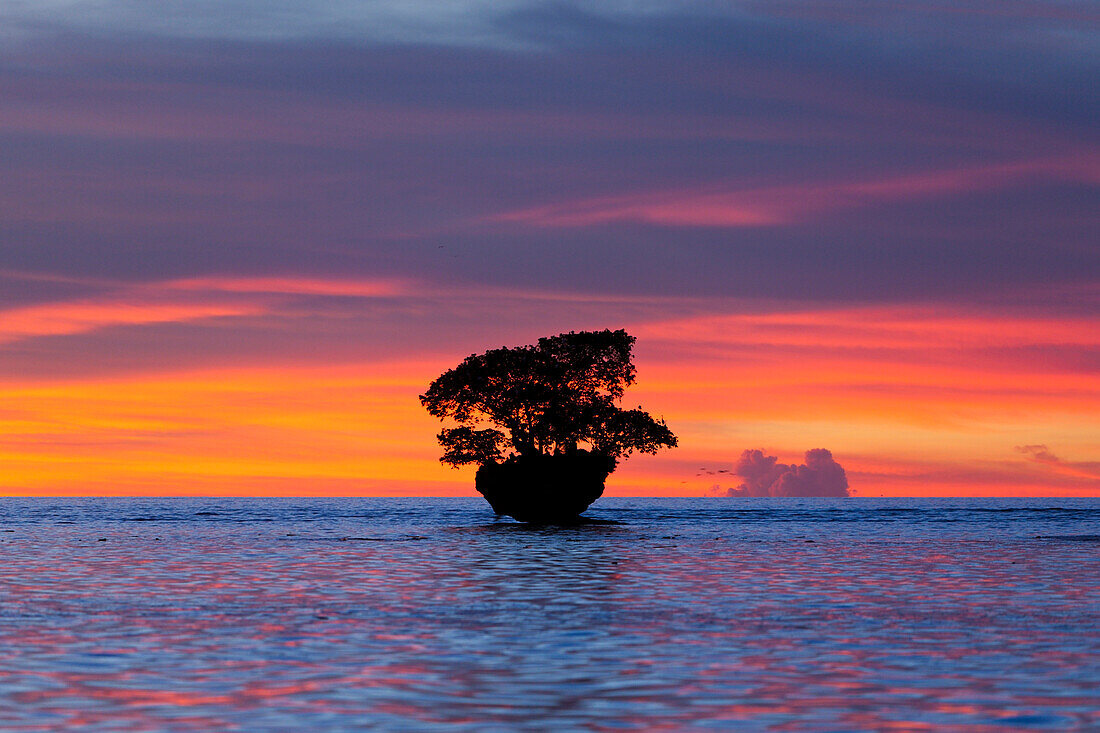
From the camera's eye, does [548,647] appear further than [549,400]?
No

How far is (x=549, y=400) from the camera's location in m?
85.1

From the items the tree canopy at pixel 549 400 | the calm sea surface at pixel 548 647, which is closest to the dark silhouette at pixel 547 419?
the tree canopy at pixel 549 400

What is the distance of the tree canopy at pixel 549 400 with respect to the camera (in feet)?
279

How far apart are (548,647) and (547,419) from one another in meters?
64.4

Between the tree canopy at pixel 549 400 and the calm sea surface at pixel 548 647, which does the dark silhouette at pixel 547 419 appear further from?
the calm sea surface at pixel 548 647

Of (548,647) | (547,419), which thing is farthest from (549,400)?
(548,647)

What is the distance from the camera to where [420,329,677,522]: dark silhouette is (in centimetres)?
8419

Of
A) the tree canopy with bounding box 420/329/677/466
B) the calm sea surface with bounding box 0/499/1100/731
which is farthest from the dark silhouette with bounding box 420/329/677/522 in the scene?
the calm sea surface with bounding box 0/499/1100/731

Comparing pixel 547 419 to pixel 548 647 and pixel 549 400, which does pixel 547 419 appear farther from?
pixel 548 647

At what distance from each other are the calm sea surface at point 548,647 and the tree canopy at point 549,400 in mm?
41507

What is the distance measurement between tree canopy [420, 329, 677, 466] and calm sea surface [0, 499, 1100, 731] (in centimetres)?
4151

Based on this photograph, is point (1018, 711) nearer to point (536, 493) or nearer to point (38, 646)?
point (38, 646)

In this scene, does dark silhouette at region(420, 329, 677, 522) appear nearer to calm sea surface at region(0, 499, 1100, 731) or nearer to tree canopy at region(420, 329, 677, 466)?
tree canopy at region(420, 329, 677, 466)

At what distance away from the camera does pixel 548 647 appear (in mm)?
20844
